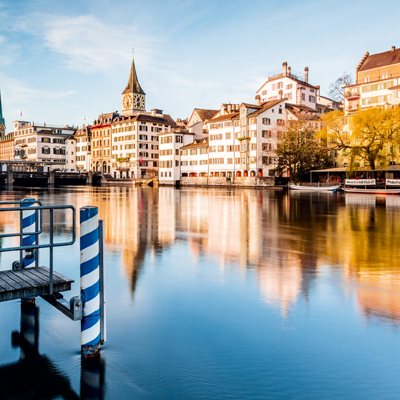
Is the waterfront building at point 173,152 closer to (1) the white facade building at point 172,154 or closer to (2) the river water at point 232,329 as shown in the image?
(1) the white facade building at point 172,154

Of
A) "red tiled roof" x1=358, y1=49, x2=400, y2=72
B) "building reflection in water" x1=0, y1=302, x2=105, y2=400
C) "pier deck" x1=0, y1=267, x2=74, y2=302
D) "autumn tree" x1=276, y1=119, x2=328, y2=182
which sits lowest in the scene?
"building reflection in water" x1=0, y1=302, x2=105, y2=400

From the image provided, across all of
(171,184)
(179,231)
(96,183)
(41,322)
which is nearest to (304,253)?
(179,231)

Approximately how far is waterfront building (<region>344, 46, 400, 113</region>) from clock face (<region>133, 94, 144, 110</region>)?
2820 inches

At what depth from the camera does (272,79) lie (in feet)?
338

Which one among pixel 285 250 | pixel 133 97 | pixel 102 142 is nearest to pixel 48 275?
pixel 285 250

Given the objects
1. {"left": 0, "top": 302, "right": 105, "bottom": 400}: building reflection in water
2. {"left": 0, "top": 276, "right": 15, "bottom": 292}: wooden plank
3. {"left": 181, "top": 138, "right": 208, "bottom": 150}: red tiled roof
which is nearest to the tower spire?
{"left": 181, "top": 138, "right": 208, "bottom": 150}: red tiled roof

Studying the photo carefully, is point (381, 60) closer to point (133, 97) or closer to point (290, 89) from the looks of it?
point (290, 89)

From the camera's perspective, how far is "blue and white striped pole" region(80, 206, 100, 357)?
4973 millimetres

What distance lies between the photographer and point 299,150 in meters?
70.9

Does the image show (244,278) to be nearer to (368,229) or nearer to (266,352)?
(266,352)

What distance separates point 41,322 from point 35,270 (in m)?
0.71

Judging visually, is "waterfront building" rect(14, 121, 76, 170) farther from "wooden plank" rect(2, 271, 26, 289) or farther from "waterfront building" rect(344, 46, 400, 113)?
"wooden plank" rect(2, 271, 26, 289)

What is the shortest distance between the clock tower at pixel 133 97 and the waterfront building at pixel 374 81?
7167cm

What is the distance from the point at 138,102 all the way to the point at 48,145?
34.1 metres
